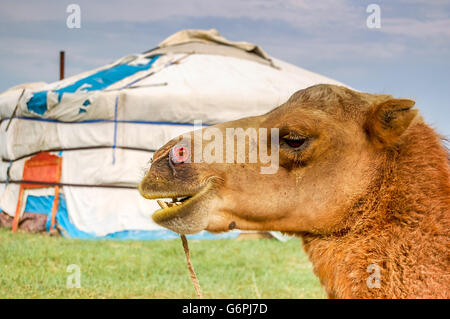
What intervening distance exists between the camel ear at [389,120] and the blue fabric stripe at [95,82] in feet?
23.1

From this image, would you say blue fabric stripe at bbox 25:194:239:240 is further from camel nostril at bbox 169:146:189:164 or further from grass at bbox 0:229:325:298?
camel nostril at bbox 169:146:189:164

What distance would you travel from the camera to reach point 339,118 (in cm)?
180

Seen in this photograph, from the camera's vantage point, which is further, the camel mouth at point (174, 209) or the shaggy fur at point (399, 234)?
the camel mouth at point (174, 209)

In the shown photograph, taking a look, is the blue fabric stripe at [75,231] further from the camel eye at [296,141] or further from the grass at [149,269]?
the camel eye at [296,141]

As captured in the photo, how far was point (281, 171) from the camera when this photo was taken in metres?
1.78

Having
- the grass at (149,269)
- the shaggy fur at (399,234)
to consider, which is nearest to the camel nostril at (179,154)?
the shaggy fur at (399,234)

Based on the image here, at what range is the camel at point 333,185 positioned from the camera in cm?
164

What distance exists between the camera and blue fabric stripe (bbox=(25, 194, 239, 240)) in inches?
292

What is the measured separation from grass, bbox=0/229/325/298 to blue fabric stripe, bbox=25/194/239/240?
1.48ft

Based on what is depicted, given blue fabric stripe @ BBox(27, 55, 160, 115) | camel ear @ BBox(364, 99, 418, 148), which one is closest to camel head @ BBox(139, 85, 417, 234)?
camel ear @ BBox(364, 99, 418, 148)

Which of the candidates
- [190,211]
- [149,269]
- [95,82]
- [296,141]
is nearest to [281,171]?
[296,141]

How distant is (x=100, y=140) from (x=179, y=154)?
634 centimetres

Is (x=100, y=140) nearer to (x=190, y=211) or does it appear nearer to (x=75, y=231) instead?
(x=75, y=231)
